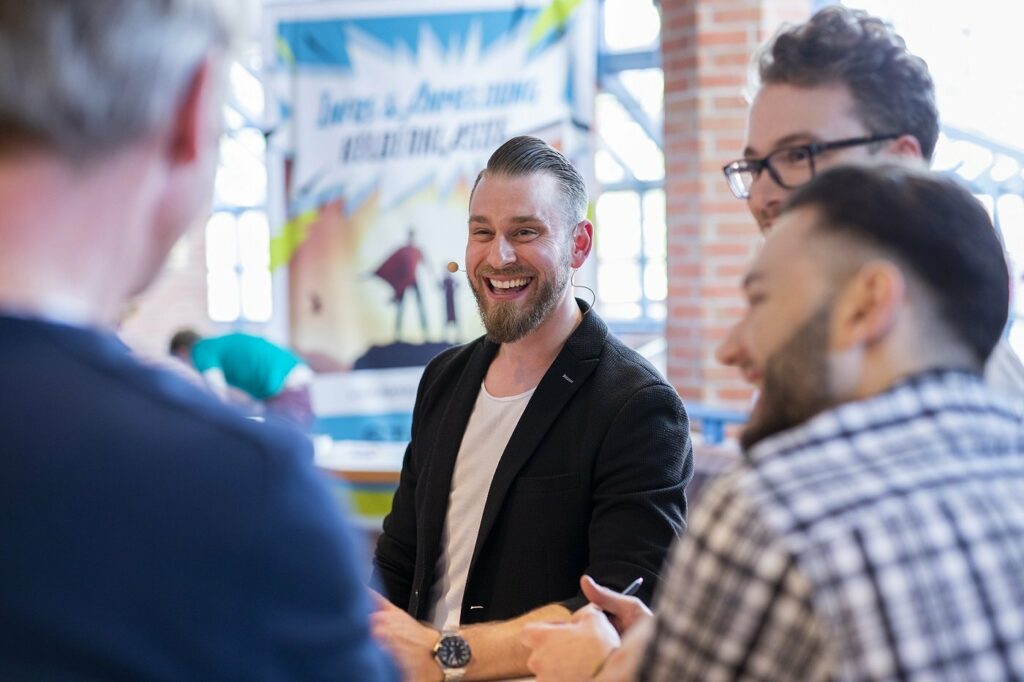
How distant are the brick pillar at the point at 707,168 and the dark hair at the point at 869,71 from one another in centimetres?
277

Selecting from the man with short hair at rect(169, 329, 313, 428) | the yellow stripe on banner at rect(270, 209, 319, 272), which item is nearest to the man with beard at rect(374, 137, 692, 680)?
the man with short hair at rect(169, 329, 313, 428)

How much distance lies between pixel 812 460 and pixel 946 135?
25.9ft

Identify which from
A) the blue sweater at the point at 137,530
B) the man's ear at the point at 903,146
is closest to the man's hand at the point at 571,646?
the man's ear at the point at 903,146

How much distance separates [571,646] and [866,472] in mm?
752

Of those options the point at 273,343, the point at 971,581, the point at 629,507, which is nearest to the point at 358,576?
the point at 971,581

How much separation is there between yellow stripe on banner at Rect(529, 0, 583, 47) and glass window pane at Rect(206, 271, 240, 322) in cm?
813

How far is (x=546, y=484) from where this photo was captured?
206cm

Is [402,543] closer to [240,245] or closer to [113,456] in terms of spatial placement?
[113,456]

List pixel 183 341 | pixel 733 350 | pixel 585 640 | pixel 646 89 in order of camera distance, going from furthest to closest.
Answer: pixel 646 89, pixel 183 341, pixel 585 640, pixel 733 350

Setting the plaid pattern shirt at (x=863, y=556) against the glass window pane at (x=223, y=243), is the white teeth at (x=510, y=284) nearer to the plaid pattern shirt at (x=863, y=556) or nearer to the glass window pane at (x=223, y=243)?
the plaid pattern shirt at (x=863, y=556)

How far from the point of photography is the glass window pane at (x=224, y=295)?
12.3m

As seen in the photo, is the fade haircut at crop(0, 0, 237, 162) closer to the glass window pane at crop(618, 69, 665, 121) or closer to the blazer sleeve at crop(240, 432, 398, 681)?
the blazer sleeve at crop(240, 432, 398, 681)

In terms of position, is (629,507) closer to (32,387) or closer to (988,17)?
(32,387)

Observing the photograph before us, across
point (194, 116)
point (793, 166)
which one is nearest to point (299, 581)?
point (194, 116)
